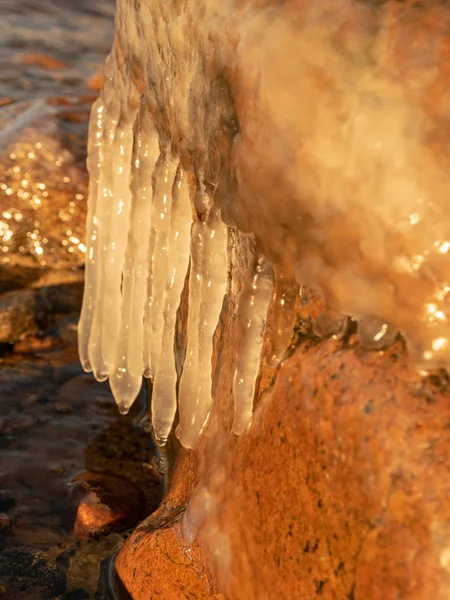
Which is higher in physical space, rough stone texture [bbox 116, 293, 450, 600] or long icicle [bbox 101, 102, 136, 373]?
long icicle [bbox 101, 102, 136, 373]

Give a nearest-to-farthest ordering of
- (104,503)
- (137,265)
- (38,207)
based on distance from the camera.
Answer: (137,265) < (104,503) < (38,207)

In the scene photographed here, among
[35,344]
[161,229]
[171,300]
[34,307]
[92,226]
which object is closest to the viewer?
[171,300]

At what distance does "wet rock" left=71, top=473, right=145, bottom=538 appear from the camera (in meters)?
2.96

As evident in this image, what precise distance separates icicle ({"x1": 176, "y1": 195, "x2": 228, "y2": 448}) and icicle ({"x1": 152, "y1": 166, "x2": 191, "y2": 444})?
25 cm

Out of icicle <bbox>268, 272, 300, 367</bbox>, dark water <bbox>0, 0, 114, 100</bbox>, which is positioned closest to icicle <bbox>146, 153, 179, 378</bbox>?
icicle <bbox>268, 272, 300, 367</bbox>

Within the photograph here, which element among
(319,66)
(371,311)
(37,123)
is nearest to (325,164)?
(319,66)

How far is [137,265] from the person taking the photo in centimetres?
285

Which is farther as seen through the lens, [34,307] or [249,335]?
[34,307]

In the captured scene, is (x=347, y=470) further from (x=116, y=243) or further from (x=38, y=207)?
(x=38, y=207)

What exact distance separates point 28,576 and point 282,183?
1.79 m

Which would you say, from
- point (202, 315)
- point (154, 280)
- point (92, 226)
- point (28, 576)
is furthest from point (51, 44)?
point (202, 315)

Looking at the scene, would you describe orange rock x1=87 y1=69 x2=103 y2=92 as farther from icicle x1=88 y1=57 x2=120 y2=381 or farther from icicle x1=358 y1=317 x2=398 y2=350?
icicle x1=358 y1=317 x2=398 y2=350

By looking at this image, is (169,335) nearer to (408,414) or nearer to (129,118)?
(129,118)

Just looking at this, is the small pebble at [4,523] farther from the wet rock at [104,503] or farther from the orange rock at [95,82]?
the orange rock at [95,82]
